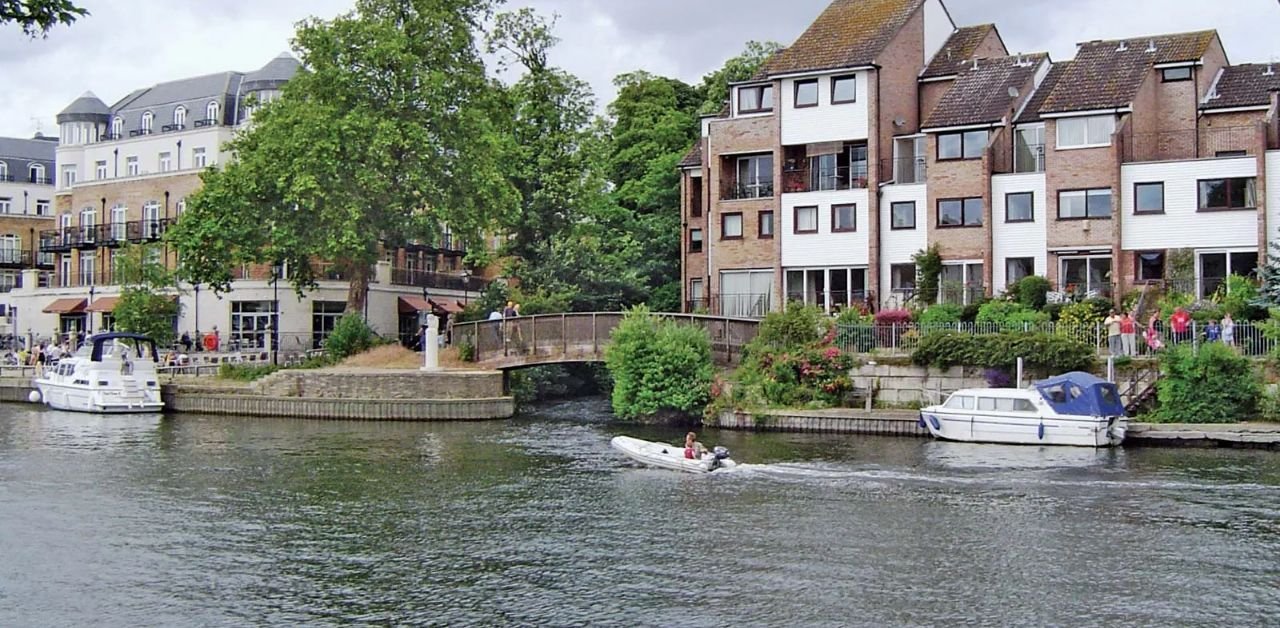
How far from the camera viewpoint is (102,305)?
264ft

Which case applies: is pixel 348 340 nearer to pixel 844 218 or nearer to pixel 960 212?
pixel 844 218

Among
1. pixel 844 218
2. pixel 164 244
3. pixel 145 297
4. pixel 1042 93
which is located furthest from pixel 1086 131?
pixel 164 244

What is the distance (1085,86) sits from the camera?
2249 inches

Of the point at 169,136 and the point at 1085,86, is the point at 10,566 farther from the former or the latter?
the point at 169,136

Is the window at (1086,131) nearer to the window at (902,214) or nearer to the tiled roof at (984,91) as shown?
the tiled roof at (984,91)

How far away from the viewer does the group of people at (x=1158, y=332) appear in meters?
44.8

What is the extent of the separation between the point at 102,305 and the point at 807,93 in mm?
44641

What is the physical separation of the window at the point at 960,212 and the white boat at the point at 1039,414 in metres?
14.7

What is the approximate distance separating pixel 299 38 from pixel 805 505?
3721cm

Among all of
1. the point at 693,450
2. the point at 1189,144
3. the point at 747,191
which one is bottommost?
the point at 693,450

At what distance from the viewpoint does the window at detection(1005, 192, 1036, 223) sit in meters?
56.9

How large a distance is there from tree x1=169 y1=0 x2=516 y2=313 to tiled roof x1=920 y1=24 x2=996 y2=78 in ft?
67.5

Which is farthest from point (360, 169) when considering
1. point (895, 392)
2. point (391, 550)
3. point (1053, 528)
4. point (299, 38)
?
point (1053, 528)

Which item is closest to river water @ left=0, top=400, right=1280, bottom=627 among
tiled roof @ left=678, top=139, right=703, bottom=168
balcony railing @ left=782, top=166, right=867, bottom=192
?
balcony railing @ left=782, top=166, right=867, bottom=192
